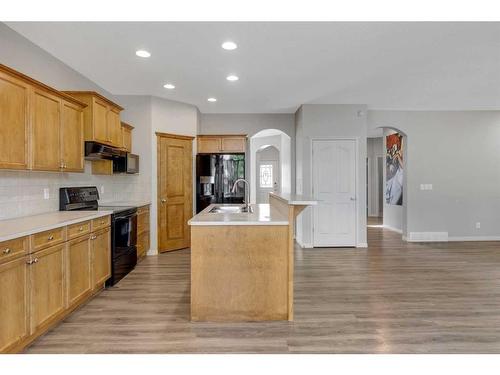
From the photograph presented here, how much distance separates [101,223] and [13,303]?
1.40 metres

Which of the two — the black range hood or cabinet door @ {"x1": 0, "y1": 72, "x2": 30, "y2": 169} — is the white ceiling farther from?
the black range hood

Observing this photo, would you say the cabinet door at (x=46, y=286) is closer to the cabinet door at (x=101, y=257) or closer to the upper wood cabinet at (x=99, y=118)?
the cabinet door at (x=101, y=257)

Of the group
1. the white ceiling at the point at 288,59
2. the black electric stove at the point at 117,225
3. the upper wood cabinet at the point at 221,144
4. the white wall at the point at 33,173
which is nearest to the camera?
the white wall at the point at 33,173

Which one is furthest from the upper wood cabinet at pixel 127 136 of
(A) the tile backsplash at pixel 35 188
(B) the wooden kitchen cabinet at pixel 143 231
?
(B) the wooden kitchen cabinet at pixel 143 231

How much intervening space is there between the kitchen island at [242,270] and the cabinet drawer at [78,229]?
1.07m

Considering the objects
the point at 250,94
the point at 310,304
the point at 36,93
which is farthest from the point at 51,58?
the point at 310,304

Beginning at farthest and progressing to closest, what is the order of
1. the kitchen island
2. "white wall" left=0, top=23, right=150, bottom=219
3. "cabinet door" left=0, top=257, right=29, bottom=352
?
"white wall" left=0, top=23, right=150, bottom=219
the kitchen island
"cabinet door" left=0, top=257, right=29, bottom=352

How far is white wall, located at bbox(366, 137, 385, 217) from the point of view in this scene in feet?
32.9

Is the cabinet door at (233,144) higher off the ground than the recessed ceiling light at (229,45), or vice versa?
the recessed ceiling light at (229,45)

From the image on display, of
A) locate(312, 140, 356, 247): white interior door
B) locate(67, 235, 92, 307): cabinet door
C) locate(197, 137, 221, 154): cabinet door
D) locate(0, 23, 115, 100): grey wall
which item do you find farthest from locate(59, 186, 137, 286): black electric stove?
locate(312, 140, 356, 247): white interior door

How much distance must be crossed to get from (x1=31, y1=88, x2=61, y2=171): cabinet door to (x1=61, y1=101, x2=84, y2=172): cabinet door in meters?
0.09

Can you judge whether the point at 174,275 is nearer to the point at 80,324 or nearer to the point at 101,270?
the point at 101,270

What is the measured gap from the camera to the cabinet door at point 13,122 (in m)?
2.39

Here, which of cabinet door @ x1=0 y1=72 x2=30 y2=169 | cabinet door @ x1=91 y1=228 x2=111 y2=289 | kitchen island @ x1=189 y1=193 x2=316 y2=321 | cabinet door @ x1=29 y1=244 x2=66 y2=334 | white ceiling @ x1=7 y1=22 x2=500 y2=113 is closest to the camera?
cabinet door @ x1=29 y1=244 x2=66 y2=334
